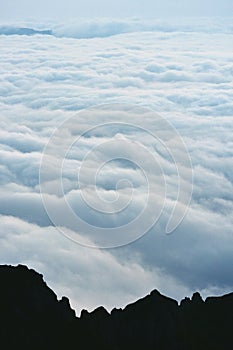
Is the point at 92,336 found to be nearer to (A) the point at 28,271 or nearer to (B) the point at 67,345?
(B) the point at 67,345

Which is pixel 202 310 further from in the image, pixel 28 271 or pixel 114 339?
pixel 28 271

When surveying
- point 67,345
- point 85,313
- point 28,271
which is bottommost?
point 67,345

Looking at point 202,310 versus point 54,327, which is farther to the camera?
point 202,310

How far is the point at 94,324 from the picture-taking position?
55.1m

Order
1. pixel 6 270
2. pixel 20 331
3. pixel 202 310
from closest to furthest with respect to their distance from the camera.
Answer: pixel 20 331, pixel 6 270, pixel 202 310

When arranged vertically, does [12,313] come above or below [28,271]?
below

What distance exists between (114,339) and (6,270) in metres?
14.9

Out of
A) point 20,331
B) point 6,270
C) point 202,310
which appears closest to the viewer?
point 20,331

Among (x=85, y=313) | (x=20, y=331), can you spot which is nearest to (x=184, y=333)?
(x=85, y=313)

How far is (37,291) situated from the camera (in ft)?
177

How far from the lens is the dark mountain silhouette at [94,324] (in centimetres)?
5112

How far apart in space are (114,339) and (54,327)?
7189 mm

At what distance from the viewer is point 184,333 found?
5578cm

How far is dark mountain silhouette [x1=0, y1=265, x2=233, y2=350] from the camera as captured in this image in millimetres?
51125
